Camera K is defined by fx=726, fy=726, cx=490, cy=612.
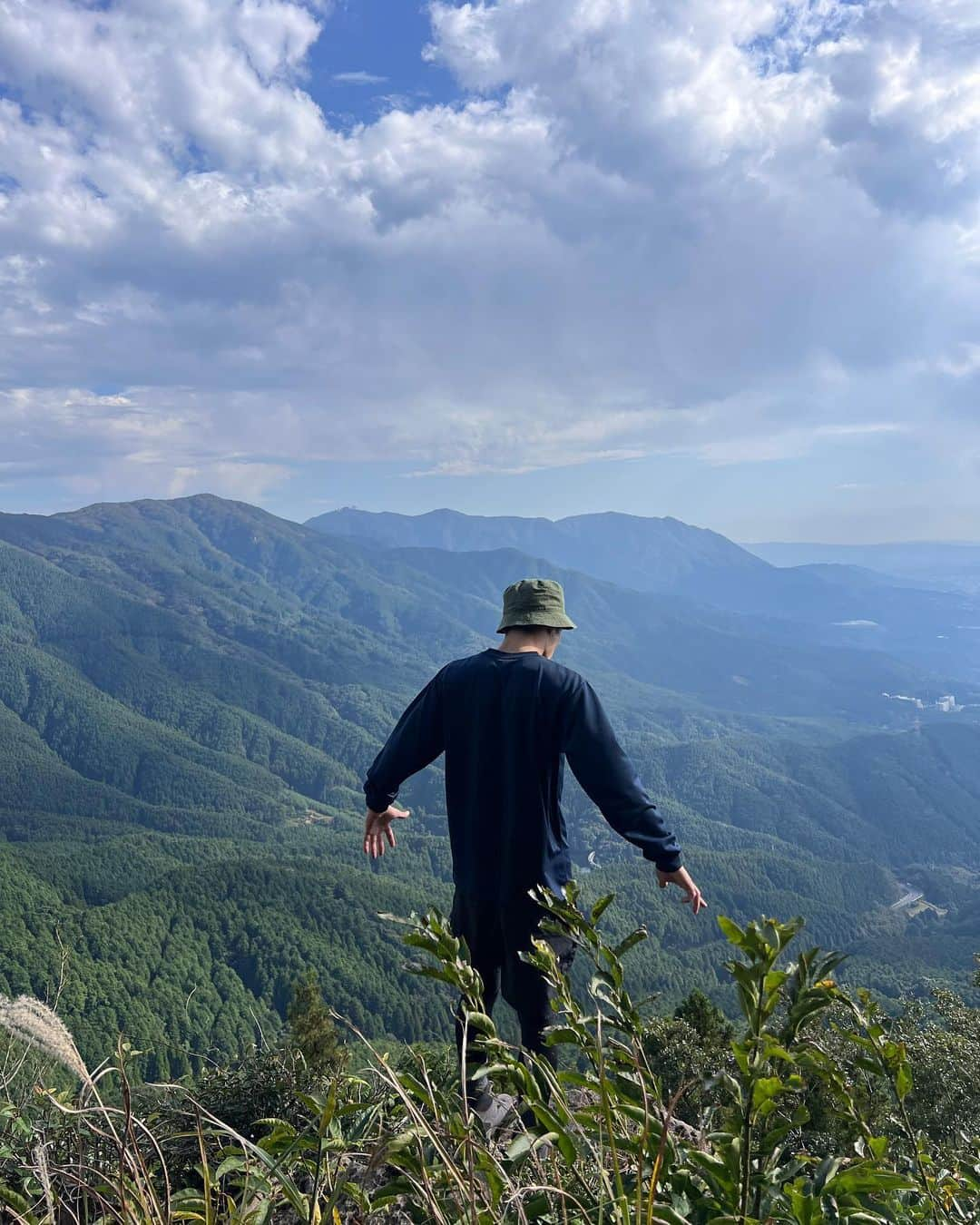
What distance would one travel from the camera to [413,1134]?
137cm

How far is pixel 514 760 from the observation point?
339 centimetres

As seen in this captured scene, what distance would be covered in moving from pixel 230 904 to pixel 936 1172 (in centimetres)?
10594

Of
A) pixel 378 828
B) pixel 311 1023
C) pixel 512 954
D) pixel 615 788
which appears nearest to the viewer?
pixel 615 788

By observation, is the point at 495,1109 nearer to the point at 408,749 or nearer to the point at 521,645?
the point at 408,749

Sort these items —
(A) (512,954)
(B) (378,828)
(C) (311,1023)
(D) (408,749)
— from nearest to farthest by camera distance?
1. (A) (512,954)
2. (D) (408,749)
3. (B) (378,828)
4. (C) (311,1023)

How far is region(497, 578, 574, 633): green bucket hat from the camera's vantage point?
11.8ft

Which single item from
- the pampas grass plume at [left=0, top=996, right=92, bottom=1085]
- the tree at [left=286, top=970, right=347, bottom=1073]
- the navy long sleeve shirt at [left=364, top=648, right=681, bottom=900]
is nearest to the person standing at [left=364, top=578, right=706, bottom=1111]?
the navy long sleeve shirt at [left=364, top=648, right=681, bottom=900]

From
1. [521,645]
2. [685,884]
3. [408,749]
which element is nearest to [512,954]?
[685,884]

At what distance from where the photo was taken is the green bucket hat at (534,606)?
11.8 ft

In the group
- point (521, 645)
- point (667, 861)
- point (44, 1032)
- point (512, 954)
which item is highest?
point (521, 645)

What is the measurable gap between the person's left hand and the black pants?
0.51 meters

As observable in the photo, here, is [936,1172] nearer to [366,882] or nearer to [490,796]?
[490,796]

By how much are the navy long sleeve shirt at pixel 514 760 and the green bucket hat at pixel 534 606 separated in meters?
0.17

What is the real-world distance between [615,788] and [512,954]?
95cm
